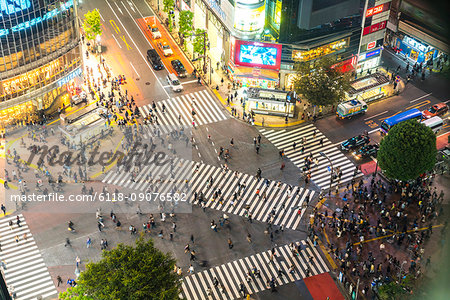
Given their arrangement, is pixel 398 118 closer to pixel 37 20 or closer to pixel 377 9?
pixel 377 9

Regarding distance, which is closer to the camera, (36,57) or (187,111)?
(36,57)

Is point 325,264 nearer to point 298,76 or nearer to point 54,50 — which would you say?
point 298,76

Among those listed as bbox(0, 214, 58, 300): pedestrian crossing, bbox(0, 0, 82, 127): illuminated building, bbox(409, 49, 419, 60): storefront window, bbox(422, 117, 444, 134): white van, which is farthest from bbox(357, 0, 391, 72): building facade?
bbox(0, 214, 58, 300): pedestrian crossing

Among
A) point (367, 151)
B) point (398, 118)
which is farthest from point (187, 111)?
point (398, 118)

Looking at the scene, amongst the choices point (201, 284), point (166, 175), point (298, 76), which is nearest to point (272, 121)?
point (298, 76)

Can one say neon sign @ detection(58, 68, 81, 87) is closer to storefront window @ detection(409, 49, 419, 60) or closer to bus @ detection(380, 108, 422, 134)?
bus @ detection(380, 108, 422, 134)

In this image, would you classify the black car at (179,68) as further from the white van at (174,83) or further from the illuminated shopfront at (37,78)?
the illuminated shopfront at (37,78)

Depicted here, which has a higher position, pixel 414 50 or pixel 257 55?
pixel 257 55
